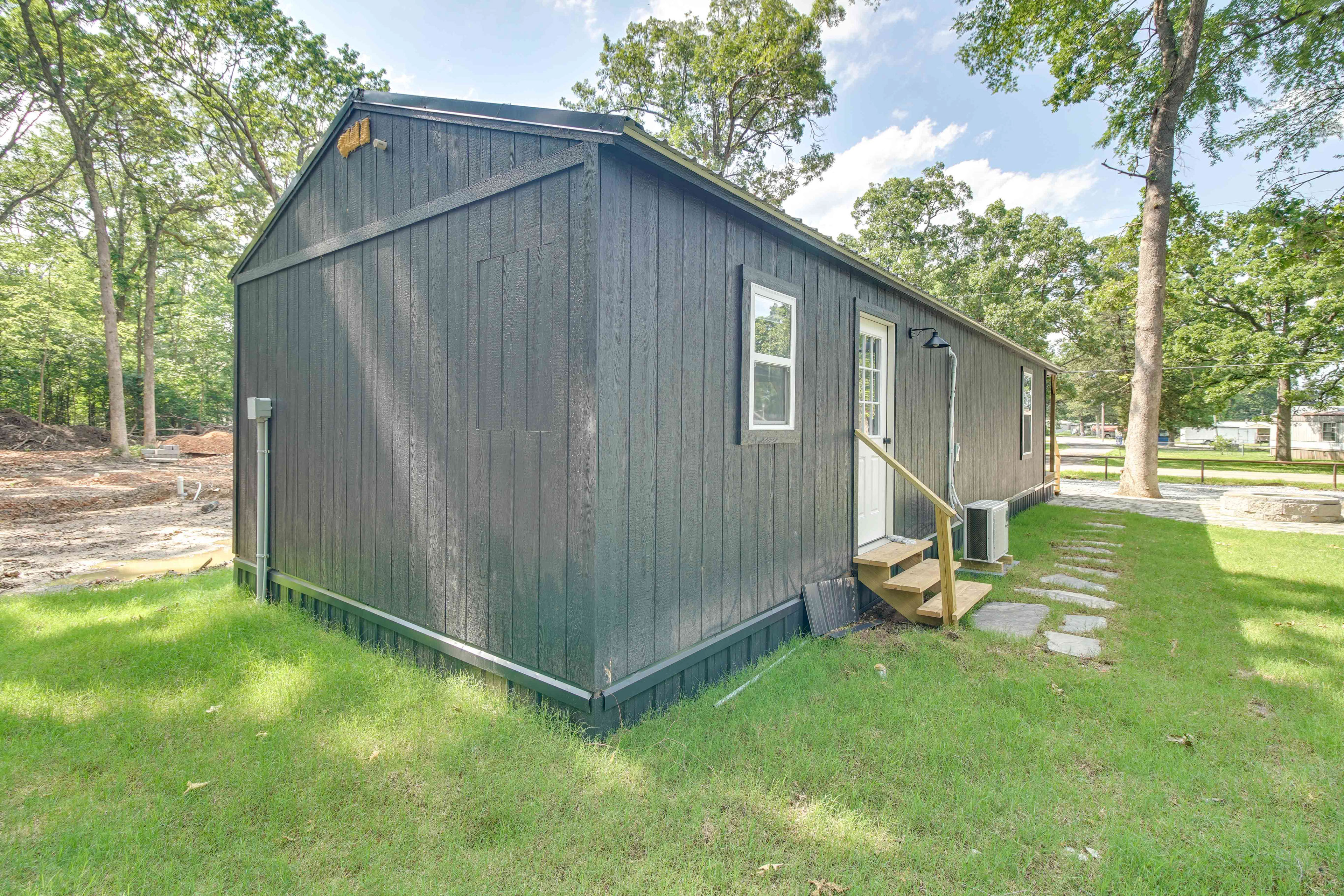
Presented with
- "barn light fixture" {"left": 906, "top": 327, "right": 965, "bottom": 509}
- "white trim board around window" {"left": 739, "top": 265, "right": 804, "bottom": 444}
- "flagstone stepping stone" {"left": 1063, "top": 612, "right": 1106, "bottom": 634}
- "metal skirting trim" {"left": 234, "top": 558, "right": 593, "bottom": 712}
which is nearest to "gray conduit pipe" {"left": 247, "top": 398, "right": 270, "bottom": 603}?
"metal skirting trim" {"left": 234, "top": 558, "right": 593, "bottom": 712}

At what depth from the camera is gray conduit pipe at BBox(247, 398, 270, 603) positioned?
454 centimetres

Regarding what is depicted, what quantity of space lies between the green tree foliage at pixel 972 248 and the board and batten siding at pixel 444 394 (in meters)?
19.1

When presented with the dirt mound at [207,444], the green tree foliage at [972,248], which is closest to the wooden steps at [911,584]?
the green tree foliage at [972,248]

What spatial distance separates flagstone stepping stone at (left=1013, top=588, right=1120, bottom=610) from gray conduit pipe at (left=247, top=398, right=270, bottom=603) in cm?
619

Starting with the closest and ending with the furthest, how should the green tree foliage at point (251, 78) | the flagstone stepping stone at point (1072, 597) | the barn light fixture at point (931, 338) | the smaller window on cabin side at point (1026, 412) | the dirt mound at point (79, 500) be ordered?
the flagstone stepping stone at point (1072, 597) → the barn light fixture at point (931, 338) → the dirt mound at point (79, 500) → the smaller window on cabin side at point (1026, 412) → the green tree foliage at point (251, 78)

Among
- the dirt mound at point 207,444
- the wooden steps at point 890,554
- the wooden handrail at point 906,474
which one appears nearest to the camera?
the wooden handrail at point 906,474

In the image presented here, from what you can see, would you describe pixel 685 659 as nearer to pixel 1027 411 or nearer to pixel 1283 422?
pixel 1027 411

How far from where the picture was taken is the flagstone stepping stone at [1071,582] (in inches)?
196

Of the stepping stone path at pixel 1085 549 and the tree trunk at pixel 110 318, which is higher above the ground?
the tree trunk at pixel 110 318

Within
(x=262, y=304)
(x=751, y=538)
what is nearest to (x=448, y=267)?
(x=751, y=538)

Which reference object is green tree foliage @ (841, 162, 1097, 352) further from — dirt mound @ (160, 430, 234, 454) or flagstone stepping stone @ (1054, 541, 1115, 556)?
dirt mound @ (160, 430, 234, 454)

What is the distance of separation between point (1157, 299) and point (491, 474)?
1243 centimetres

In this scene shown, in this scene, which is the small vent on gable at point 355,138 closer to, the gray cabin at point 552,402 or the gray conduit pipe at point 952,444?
the gray cabin at point 552,402

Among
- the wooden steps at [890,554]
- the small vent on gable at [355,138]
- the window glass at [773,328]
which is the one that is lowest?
the wooden steps at [890,554]
